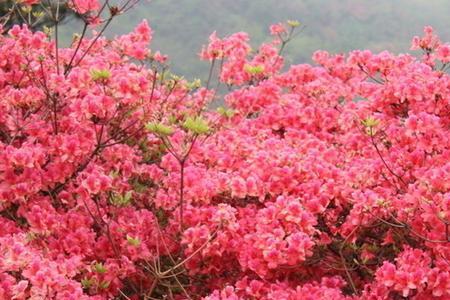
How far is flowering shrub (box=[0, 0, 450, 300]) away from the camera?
380 cm

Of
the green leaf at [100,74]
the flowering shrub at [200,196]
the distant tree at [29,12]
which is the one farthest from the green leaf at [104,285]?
the distant tree at [29,12]

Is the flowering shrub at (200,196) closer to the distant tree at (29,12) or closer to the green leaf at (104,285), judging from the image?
the green leaf at (104,285)

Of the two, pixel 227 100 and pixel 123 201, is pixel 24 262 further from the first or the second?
pixel 227 100

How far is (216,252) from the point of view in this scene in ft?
13.3

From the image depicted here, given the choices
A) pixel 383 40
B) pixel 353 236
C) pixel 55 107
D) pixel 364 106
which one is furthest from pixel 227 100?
pixel 383 40

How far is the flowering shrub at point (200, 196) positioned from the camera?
3.80m

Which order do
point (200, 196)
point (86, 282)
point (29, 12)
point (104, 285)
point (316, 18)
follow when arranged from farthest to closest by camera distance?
point (316, 18) → point (29, 12) → point (200, 196) → point (104, 285) → point (86, 282)

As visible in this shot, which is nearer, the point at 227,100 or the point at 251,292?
the point at 251,292

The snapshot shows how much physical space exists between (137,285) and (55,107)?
1.04m

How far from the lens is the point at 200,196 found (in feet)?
14.1

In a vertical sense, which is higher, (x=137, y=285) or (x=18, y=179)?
(x=18, y=179)

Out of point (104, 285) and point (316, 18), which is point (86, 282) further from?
point (316, 18)

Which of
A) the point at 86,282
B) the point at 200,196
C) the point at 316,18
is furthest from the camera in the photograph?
the point at 316,18

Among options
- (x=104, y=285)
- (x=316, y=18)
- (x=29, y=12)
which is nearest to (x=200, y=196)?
(x=104, y=285)
